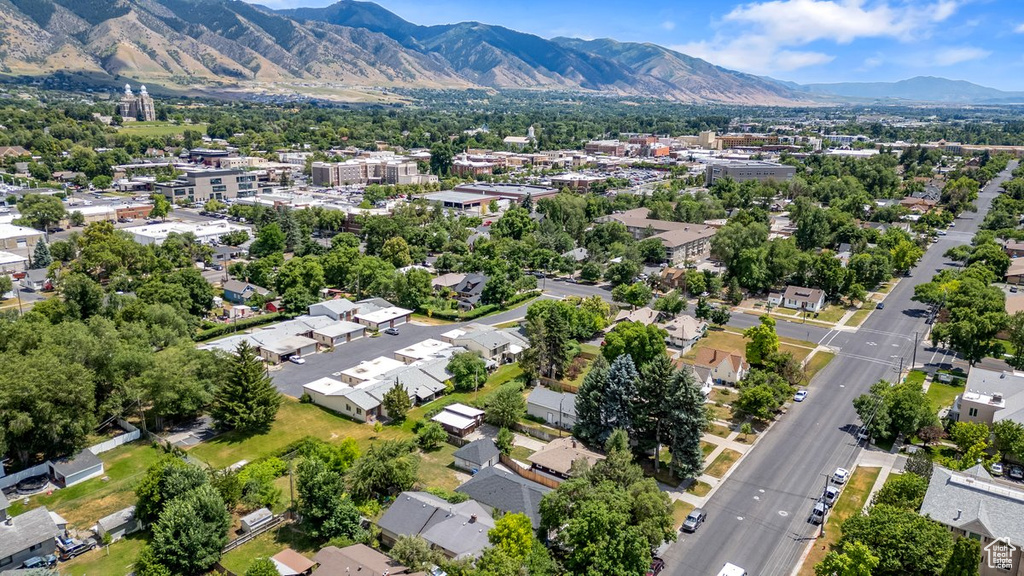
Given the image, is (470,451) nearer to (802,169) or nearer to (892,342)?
(892,342)

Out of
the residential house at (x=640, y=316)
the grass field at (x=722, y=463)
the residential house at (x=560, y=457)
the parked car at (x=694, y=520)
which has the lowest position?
the grass field at (x=722, y=463)

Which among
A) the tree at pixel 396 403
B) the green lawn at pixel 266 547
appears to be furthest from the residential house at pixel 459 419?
the green lawn at pixel 266 547

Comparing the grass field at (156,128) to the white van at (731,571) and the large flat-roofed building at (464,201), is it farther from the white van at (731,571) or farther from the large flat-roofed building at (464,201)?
the white van at (731,571)

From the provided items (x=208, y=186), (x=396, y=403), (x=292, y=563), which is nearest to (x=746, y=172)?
(x=208, y=186)

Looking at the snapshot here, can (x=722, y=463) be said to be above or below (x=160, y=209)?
below

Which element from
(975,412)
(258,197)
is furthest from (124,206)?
(975,412)

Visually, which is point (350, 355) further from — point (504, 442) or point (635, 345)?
point (635, 345)
